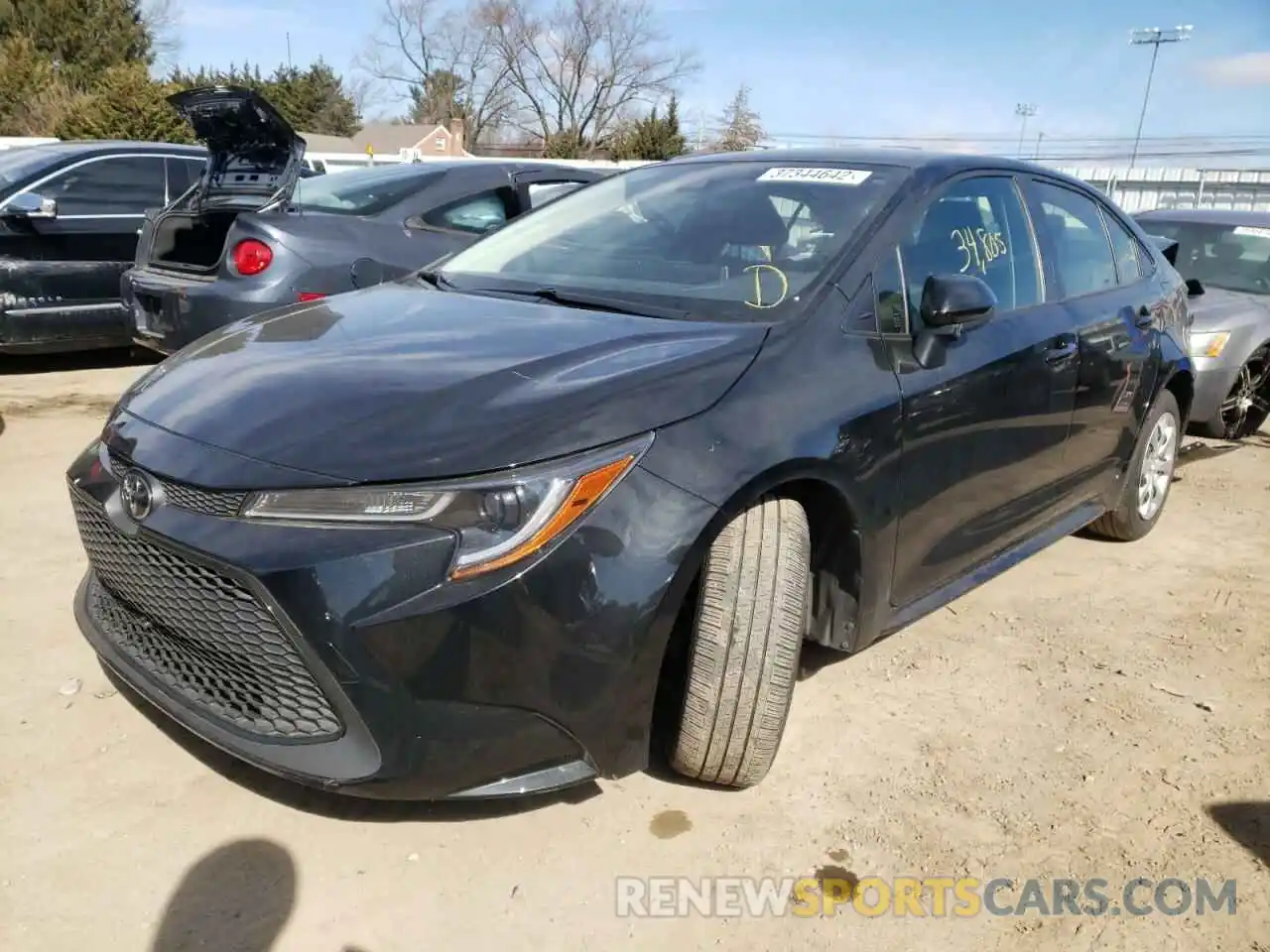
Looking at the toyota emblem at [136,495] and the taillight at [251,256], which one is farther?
the taillight at [251,256]

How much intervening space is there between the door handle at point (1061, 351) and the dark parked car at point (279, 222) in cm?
226

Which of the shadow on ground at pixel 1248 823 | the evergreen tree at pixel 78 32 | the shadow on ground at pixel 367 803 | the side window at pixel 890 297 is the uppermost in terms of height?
the evergreen tree at pixel 78 32

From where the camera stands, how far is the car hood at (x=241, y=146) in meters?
4.99

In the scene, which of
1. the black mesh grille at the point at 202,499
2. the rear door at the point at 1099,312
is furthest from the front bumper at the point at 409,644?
the rear door at the point at 1099,312

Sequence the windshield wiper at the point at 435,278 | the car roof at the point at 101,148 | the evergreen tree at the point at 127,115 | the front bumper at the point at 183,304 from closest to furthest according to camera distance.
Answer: the windshield wiper at the point at 435,278
the front bumper at the point at 183,304
the car roof at the point at 101,148
the evergreen tree at the point at 127,115

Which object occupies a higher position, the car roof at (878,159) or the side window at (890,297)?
the car roof at (878,159)

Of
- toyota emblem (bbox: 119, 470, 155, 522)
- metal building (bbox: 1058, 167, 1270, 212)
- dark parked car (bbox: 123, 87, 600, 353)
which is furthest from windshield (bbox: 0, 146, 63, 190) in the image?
metal building (bbox: 1058, 167, 1270, 212)

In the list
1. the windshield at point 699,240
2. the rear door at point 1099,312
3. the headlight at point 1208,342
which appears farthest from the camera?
the headlight at point 1208,342

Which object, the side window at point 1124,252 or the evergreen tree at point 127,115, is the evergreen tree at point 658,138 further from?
the side window at point 1124,252

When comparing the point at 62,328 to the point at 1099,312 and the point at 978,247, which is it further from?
the point at 1099,312

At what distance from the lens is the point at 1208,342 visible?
5.76 m

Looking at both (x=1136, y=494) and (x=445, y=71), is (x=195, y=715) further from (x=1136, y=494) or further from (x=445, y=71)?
(x=445, y=71)

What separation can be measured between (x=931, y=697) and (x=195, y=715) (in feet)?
6.87

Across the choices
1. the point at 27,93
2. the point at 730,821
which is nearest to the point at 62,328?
the point at 730,821
